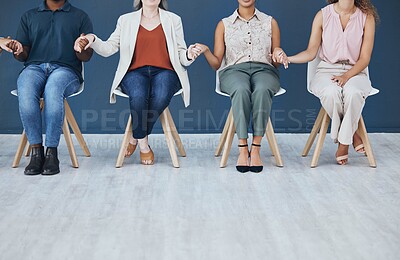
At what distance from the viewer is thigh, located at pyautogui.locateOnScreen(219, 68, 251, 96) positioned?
4316 mm

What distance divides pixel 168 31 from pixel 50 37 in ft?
2.32

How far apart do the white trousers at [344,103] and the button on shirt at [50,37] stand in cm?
148

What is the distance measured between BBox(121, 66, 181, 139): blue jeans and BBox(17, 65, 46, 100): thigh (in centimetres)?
48

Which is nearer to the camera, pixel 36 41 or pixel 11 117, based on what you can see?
pixel 36 41

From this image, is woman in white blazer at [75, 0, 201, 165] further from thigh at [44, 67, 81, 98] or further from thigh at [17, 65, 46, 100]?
thigh at [17, 65, 46, 100]

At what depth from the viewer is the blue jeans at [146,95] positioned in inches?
171

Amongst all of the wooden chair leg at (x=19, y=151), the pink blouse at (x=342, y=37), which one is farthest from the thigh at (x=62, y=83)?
the pink blouse at (x=342, y=37)

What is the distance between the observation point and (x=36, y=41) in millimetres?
4469

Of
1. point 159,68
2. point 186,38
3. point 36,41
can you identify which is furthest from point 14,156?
point 186,38

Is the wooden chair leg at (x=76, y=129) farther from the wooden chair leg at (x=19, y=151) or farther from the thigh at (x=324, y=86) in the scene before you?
the thigh at (x=324, y=86)

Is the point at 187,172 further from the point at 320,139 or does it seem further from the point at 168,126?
the point at 320,139

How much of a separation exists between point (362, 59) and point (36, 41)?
77.2 inches

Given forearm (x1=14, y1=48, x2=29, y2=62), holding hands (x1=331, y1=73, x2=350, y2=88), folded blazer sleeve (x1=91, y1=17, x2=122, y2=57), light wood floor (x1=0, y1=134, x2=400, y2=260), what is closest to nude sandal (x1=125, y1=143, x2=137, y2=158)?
light wood floor (x1=0, y1=134, x2=400, y2=260)

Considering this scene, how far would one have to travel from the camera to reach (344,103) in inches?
171
